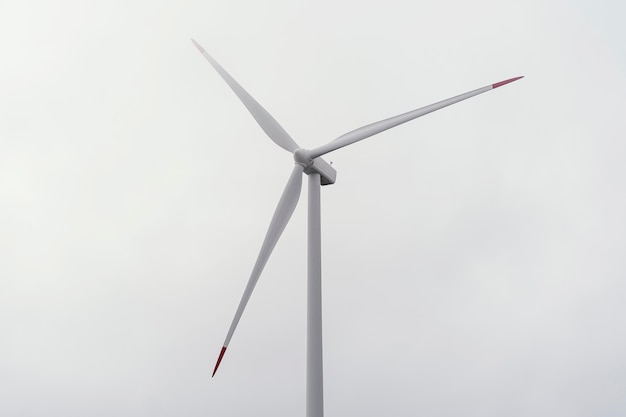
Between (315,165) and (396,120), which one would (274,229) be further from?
(396,120)

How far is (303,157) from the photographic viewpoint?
927 inches

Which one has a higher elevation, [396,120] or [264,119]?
[264,119]

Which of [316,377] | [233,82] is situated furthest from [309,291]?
[233,82]

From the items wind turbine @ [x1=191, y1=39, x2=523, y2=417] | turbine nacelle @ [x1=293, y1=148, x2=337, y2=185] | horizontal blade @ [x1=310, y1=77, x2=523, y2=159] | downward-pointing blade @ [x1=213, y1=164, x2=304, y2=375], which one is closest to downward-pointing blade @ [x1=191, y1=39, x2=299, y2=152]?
wind turbine @ [x1=191, y1=39, x2=523, y2=417]

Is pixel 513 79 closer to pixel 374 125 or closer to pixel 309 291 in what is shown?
pixel 374 125

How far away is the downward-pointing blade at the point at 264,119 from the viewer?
25.0 meters

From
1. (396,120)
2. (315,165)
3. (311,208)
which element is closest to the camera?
(311,208)

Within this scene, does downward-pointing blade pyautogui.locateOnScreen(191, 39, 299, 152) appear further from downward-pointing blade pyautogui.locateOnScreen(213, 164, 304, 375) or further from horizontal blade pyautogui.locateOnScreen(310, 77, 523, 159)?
horizontal blade pyautogui.locateOnScreen(310, 77, 523, 159)

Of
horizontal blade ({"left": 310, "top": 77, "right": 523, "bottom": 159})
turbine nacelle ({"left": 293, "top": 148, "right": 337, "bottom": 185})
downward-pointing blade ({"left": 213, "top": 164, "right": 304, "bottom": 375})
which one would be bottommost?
downward-pointing blade ({"left": 213, "top": 164, "right": 304, "bottom": 375})

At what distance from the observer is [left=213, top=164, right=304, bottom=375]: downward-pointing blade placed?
77.2ft

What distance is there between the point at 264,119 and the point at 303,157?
2.98 meters

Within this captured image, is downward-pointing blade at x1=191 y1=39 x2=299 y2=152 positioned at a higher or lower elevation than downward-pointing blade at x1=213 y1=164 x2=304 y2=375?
higher

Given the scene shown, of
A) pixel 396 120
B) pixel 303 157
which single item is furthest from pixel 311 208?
pixel 396 120

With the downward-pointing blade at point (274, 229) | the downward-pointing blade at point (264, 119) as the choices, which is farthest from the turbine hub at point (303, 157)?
the downward-pointing blade at point (264, 119)
